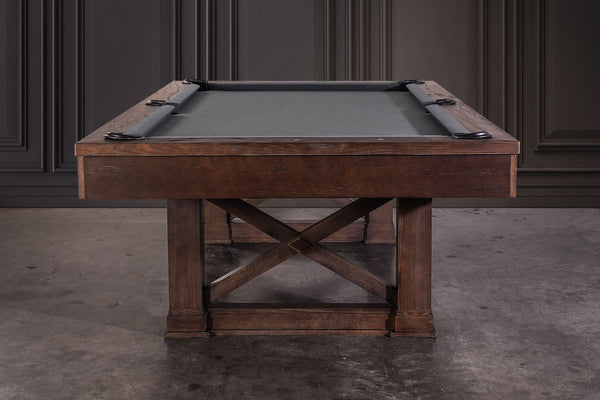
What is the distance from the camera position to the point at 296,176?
197 cm

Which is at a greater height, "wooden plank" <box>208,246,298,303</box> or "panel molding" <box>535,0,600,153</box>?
"panel molding" <box>535,0,600,153</box>

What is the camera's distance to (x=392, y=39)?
16.4ft

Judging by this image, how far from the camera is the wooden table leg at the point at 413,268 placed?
236 centimetres

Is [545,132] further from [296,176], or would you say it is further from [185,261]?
[296,176]

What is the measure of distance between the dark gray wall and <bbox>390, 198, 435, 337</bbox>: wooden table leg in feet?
8.94

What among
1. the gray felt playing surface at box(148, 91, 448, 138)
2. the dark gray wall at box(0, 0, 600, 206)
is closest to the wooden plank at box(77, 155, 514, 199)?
the gray felt playing surface at box(148, 91, 448, 138)

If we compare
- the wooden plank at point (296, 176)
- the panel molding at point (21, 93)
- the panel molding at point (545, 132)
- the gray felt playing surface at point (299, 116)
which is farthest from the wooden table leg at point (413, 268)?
the panel molding at point (21, 93)

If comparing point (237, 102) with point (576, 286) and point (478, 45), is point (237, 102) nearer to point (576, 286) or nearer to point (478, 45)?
point (576, 286)

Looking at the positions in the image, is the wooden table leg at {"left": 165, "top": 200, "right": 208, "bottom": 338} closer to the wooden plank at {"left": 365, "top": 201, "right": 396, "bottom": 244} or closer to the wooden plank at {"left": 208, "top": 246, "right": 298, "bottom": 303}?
the wooden plank at {"left": 208, "top": 246, "right": 298, "bottom": 303}

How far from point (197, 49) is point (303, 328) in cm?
298

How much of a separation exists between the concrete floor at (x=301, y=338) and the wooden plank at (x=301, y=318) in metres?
0.06

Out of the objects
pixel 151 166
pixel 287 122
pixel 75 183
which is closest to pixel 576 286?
pixel 287 122

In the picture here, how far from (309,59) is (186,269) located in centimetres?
286

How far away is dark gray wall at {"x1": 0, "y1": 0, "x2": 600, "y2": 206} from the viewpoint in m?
4.94
